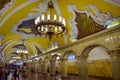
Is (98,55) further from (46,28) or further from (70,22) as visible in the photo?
(46,28)

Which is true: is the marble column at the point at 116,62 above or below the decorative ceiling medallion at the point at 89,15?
below

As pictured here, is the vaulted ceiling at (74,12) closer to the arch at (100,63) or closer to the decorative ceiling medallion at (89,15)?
the decorative ceiling medallion at (89,15)

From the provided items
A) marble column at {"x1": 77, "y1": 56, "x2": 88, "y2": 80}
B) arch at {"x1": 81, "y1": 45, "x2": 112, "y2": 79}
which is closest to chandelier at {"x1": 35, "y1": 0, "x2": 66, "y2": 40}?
marble column at {"x1": 77, "y1": 56, "x2": 88, "y2": 80}

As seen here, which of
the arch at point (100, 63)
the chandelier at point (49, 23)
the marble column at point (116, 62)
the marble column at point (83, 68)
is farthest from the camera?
the arch at point (100, 63)

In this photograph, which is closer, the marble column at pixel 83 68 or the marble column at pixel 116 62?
the marble column at pixel 116 62

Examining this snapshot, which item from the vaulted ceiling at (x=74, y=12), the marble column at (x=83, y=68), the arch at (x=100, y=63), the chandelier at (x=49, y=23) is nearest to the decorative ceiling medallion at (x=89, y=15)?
the vaulted ceiling at (x=74, y=12)

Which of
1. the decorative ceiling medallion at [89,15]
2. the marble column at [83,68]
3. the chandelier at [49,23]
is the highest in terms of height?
the decorative ceiling medallion at [89,15]

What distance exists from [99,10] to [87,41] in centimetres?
267

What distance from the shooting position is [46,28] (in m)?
8.59

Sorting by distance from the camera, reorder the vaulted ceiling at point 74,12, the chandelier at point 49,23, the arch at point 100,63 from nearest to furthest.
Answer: the chandelier at point 49,23 < the vaulted ceiling at point 74,12 < the arch at point 100,63

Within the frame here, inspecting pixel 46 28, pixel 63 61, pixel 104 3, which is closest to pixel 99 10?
pixel 104 3

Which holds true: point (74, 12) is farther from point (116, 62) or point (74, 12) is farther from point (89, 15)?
point (116, 62)

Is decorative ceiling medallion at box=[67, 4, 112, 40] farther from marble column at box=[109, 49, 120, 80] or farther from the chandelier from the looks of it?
the chandelier

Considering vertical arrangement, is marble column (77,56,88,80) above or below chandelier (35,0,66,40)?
below
